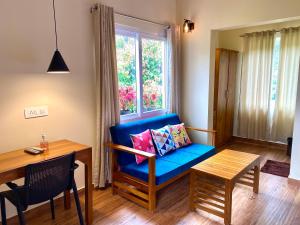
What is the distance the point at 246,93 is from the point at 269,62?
0.72m

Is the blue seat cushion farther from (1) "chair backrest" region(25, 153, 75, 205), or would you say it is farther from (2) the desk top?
(1) "chair backrest" region(25, 153, 75, 205)

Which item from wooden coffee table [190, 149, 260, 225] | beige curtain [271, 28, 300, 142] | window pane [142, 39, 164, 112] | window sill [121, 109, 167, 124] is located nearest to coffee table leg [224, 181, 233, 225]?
wooden coffee table [190, 149, 260, 225]

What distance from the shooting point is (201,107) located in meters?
3.89

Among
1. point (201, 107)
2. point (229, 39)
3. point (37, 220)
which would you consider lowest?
point (37, 220)

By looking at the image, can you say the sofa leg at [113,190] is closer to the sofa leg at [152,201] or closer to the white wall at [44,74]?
the white wall at [44,74]

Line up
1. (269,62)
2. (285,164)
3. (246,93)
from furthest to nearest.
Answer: (246,93), (269,62), (285,164)

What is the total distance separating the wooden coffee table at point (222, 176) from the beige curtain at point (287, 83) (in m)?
2.03

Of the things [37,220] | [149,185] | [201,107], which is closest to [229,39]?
[201,107]

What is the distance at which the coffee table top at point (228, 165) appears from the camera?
2283 millimetres

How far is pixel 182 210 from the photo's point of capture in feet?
8.25

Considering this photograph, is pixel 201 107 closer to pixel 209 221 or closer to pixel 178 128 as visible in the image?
pixel 178 128

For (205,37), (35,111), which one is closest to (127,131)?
(35,111)

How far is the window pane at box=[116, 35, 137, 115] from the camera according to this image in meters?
3.18

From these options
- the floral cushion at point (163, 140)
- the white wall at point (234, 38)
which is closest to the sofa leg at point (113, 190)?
the floral cushion at point (163, 140)
